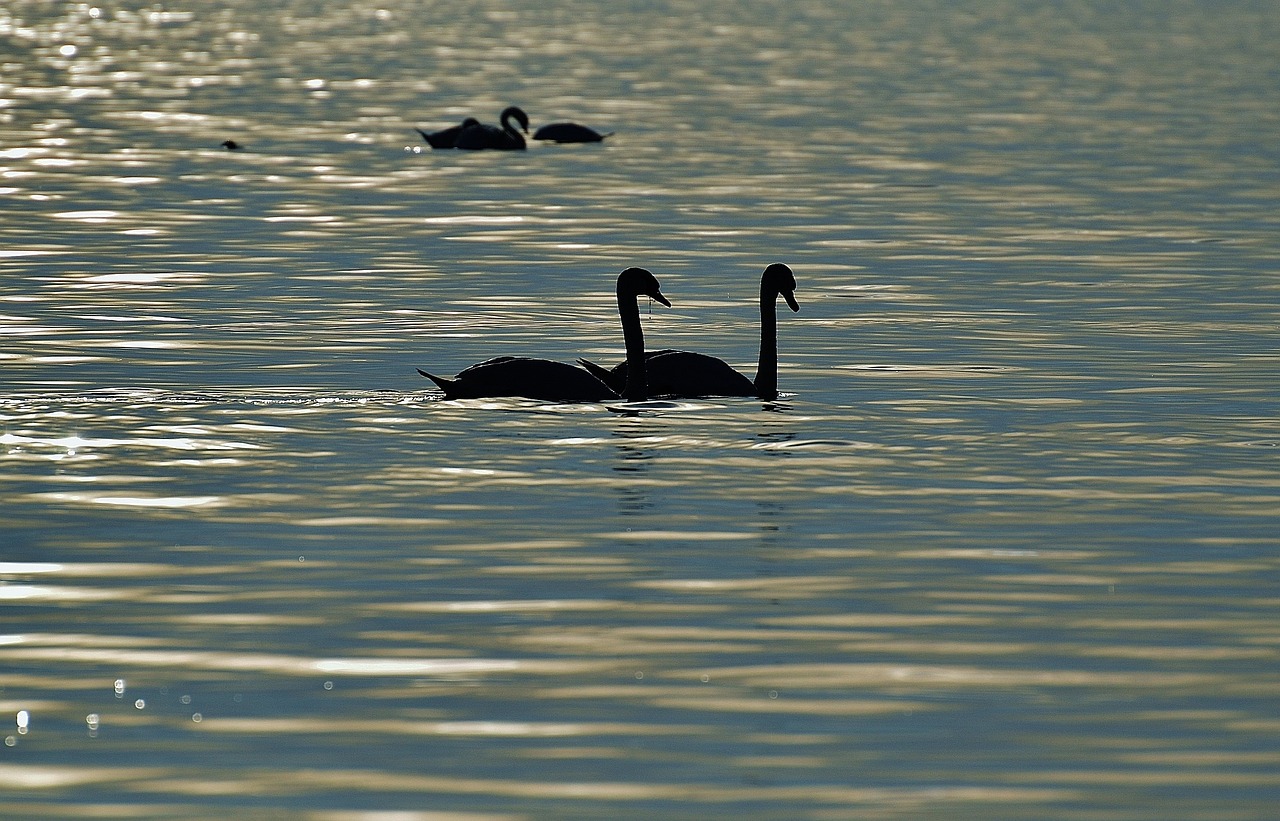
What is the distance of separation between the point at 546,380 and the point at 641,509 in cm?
440

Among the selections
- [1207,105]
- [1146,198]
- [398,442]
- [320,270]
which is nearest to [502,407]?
[398,442]

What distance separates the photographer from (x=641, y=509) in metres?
15.9

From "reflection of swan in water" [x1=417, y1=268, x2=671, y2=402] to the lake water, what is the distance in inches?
7.5

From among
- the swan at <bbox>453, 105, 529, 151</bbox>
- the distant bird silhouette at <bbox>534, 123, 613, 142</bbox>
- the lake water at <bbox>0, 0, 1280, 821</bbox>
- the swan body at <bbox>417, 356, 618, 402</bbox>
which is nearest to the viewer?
the lake water at <bbox>0, 0, 1280, 821</bbox>

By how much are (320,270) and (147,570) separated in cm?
1675

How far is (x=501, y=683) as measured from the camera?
11.7 meters

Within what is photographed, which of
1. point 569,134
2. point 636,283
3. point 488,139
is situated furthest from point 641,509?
point 569,134

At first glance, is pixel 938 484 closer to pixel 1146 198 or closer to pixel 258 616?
pixel 258 616

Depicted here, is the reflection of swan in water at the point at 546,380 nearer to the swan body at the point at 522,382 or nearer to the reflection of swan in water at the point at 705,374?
the swan body at the point at 522,382

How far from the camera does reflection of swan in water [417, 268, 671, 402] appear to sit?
20.1 m

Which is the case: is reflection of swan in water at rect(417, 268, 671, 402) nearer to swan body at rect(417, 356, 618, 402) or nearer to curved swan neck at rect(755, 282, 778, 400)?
swan body at rect(417, 356, 618, 402)

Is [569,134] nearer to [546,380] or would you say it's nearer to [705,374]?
[705,374]

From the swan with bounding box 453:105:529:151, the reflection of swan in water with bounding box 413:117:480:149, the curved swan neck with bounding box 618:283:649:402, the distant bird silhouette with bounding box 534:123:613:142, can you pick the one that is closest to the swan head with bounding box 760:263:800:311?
the curved swan neck with bounding box 618:283:649:402

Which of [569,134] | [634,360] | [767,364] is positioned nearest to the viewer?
[634,360]
